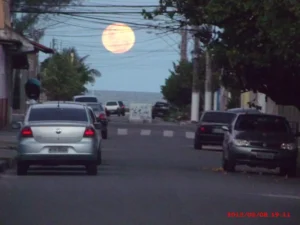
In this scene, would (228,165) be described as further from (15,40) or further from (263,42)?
(15,40)

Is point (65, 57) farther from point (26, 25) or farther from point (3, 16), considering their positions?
point (3, 16)

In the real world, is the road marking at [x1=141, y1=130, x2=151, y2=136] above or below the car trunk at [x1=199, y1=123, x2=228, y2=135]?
below

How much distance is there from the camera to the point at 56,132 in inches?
885

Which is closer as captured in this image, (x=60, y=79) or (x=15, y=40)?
(x=15, y=40)

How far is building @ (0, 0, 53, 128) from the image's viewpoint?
1682 inches

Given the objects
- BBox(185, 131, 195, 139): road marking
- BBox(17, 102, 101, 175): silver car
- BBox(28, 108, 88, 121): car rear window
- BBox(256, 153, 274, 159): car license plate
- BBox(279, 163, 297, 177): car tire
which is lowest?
BBox(185, 131, 195, 139): road marking

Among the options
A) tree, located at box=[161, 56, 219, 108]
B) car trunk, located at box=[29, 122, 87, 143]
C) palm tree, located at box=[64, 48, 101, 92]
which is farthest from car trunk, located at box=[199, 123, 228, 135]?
palm tree, located at box=[64, 48, 101, 92]

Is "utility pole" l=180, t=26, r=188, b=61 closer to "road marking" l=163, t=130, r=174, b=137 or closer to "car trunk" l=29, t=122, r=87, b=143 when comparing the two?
"road marking" l=163, t=130, r=174, b=137

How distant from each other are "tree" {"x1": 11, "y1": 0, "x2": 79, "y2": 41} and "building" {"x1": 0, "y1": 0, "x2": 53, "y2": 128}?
2.18 m

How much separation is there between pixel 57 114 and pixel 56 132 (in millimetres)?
845

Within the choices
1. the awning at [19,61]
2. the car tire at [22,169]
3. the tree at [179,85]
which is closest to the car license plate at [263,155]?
the car tire at [22,169]

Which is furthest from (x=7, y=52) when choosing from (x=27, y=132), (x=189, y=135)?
(x=27, y=132)

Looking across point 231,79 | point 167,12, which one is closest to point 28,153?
point 167,12

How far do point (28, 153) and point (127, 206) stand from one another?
650 cm
